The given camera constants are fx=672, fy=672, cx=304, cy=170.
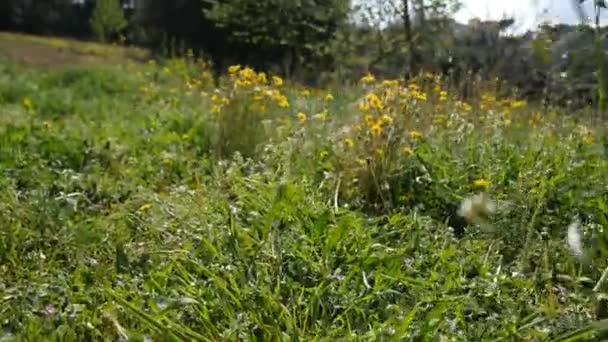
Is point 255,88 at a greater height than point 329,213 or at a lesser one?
greater

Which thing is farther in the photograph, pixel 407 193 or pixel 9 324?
pixel 407 193

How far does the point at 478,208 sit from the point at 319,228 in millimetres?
519

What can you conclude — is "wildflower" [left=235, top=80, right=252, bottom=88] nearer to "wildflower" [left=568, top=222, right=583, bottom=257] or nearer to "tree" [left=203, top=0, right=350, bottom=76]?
"tree" [left=203, top=0, right=350, bottom=76]

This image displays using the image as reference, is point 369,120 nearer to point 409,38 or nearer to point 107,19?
point 409,38

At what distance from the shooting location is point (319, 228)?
1.99m

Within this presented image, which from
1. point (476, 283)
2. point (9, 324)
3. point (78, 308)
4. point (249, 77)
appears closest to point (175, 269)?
point (78, 308)

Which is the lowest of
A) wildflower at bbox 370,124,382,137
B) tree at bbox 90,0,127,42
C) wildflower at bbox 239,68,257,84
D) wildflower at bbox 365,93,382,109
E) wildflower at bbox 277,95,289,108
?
wildflower at bbox 370,124,382,137

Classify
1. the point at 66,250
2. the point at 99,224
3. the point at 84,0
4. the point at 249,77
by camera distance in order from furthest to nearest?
the point at 84,0 → the point at 249,77 → the point at 99,224 → the point at 66,250

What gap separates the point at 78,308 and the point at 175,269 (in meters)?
0.28

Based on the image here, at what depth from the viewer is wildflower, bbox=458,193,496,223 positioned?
6.71ft

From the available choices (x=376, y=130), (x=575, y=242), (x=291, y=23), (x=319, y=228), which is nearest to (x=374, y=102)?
(x=376, y=130)

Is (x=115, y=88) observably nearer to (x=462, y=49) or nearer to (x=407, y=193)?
(x=462, y=49)

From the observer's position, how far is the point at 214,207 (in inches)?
88.1

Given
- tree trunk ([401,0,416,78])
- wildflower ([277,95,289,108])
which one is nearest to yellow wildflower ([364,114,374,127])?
wildflower ([277,95,289,108])
